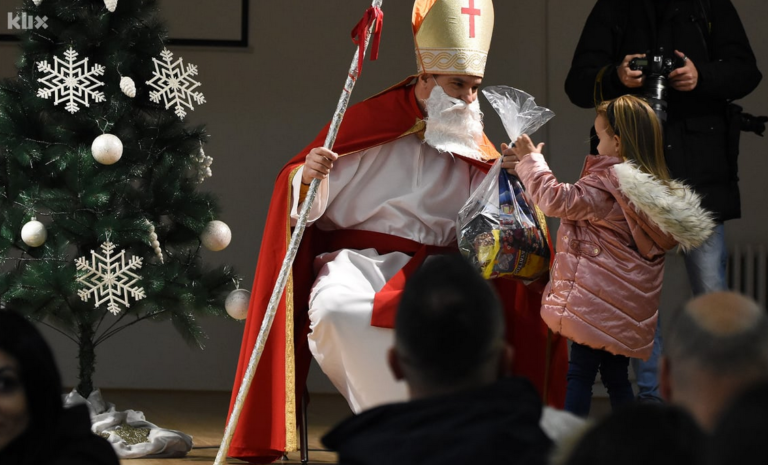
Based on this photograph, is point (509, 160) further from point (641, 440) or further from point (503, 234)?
point (641, 440)

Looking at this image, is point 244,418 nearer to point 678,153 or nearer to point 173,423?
point 173,423

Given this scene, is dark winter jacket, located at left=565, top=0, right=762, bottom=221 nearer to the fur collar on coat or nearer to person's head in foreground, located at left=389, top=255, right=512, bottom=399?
the fur collar on coat

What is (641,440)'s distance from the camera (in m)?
1.12

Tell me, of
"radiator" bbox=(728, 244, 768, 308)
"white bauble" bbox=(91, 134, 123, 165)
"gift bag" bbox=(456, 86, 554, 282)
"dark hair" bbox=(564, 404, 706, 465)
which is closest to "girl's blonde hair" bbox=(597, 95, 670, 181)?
"gift bag" bbox=(456, 86, 554, 282)


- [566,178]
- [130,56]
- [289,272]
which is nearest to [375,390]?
[289,272]

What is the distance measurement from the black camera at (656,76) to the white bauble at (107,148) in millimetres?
2045

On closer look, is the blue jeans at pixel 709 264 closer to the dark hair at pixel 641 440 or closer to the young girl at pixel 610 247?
the young girl at pixel 610 247

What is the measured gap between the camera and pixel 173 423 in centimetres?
541

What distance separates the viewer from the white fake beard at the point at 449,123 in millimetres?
4168

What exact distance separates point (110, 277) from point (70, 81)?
825 millimetres

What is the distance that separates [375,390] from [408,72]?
352 centimetres

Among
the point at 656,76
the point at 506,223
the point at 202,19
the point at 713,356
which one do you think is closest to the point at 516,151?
the point at 506,223

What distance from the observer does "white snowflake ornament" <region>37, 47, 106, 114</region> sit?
176 inches

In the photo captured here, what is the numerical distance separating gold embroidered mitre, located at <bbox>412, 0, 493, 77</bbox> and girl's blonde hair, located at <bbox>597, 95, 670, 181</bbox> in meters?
0.69
